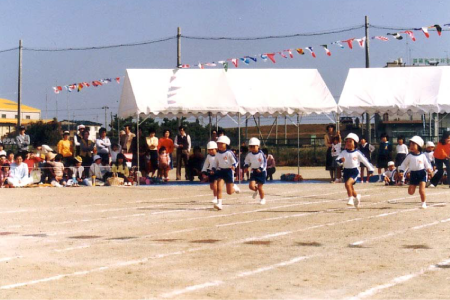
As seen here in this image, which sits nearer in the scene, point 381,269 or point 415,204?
point 381,269

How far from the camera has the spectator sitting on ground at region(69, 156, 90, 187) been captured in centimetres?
2619

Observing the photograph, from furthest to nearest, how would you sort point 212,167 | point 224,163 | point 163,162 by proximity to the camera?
point 163,162, point 212,167, point 224,163

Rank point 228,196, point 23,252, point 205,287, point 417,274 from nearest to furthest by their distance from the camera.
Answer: point 205,287, point 417,274, point 23,252, point 228,196

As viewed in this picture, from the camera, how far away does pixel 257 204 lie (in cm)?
1942

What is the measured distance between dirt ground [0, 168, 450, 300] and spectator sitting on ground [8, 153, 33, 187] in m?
5.02

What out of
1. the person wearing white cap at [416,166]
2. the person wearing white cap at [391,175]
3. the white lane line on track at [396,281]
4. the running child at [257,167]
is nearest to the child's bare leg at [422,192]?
the person wearing white cap at [416,166]

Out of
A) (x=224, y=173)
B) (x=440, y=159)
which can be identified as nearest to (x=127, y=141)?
(x=224, y=173)

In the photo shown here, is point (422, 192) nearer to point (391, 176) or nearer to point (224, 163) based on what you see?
point (224, 163)

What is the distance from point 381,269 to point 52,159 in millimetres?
17858

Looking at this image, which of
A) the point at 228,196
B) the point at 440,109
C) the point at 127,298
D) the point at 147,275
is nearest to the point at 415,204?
the point at 228,196

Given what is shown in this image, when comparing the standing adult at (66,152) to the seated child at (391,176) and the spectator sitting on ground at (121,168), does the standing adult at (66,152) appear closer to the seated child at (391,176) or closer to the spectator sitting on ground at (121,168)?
the spectator sitting on ground at (121,168)

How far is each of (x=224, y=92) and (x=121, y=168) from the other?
420 cm

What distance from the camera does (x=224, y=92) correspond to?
27406 mm

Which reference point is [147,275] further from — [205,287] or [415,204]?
[415,204]
